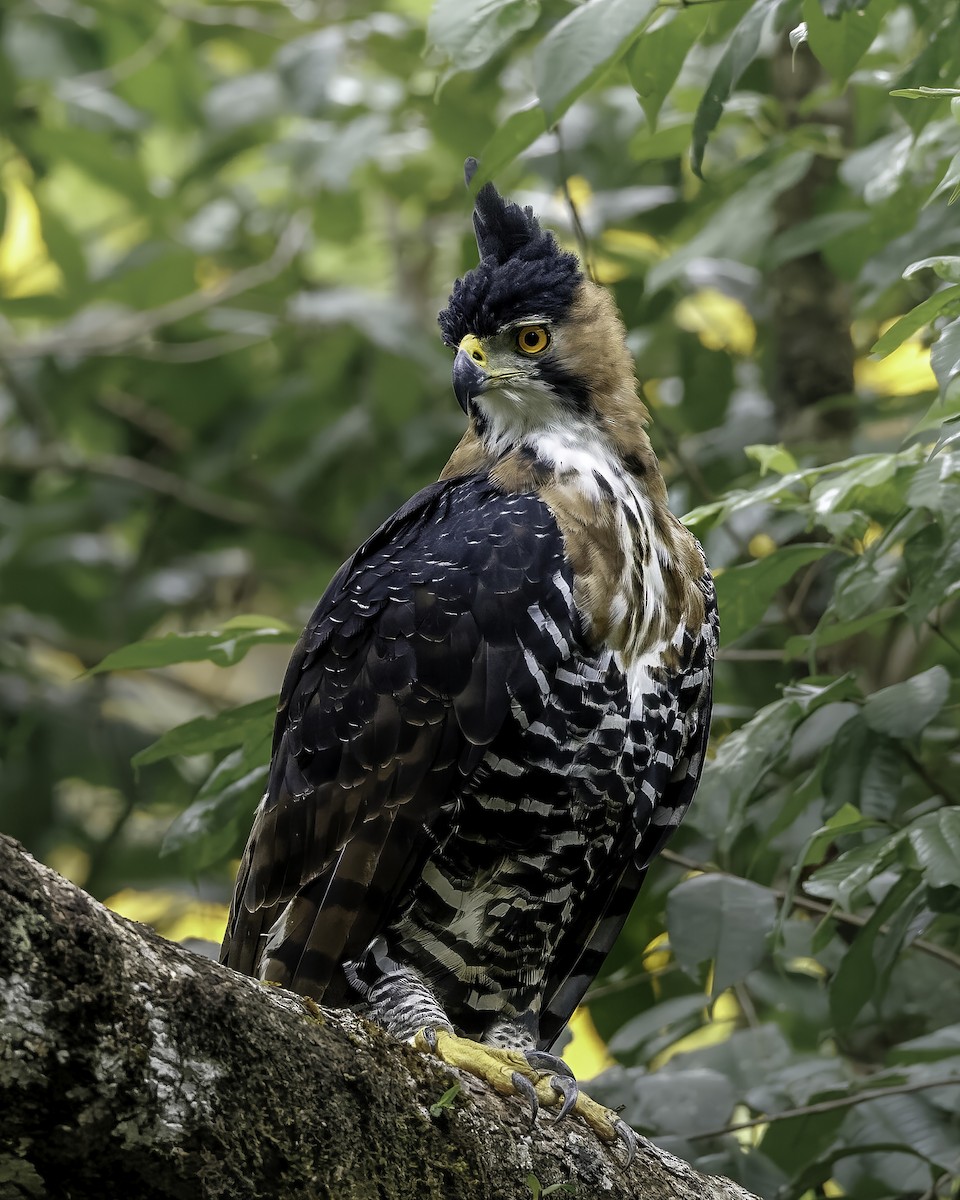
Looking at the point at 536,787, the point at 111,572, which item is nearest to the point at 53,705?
the point at 111,572

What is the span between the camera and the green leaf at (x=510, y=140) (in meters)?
3.35

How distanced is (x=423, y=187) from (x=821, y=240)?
2611mm

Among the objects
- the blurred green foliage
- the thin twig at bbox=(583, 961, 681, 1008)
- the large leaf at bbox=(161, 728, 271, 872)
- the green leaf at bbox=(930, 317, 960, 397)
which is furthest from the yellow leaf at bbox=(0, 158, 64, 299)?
the green leaf at bbox=(930, 317, 960, 397)

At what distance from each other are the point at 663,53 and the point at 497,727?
151 cm

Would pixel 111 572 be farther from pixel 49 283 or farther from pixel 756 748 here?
pixel 756 748

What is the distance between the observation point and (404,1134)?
2395 mm

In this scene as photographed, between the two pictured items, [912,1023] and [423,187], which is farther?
[423,187]

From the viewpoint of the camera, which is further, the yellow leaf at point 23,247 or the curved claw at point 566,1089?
the yellow leaf at point 23,247

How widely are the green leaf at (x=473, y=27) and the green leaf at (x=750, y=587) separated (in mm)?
1257

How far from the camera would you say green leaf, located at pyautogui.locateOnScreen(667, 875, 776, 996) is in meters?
3.42

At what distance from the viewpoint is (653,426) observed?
470 centimetres

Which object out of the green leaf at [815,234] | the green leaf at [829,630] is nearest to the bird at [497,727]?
the green leaf at [829,630]

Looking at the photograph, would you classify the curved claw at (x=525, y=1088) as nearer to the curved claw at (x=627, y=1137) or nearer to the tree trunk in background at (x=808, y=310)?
the curved claw at (x=627, y=1137)

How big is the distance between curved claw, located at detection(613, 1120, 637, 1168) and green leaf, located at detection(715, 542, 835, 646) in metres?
1.13
